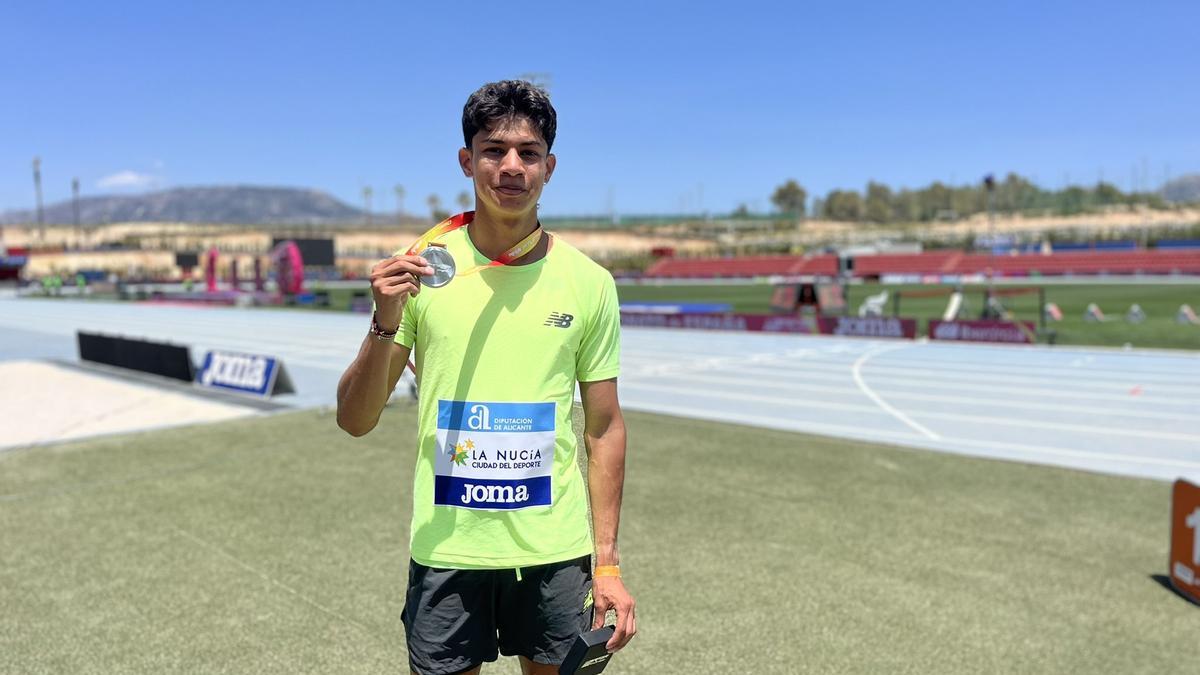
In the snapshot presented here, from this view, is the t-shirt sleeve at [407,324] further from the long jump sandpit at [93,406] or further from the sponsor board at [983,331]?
the sponsor board at [983,331]

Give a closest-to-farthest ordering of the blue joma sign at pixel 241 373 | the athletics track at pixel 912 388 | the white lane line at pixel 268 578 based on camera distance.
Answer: the white lane line at pixel 268 578, the athletics track at pixel 912 388, the blue joma sign at pixel 241 373

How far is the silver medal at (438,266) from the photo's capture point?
1919mm

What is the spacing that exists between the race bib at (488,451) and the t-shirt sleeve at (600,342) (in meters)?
0.14

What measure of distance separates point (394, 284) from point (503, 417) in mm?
445

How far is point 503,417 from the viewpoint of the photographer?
2061 mm

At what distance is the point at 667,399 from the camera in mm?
12328

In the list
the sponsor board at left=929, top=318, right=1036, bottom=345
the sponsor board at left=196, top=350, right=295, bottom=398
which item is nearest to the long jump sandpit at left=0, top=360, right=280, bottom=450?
the sponsor board at left=196, top=350, right=295, bottom=398

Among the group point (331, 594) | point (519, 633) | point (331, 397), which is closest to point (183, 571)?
A: point (331, 594)

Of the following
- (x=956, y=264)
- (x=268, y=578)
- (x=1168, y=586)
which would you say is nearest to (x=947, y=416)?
(x=1168, y=586)

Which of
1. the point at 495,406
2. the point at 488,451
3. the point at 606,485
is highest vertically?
the point at 495,406

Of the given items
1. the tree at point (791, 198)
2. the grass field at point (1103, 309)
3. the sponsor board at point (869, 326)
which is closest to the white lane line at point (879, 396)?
the sponsor board at point (869, 326)

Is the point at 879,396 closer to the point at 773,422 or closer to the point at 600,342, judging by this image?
Result: the point at 773,422

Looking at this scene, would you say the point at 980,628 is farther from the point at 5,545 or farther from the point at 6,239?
the point at 6,239

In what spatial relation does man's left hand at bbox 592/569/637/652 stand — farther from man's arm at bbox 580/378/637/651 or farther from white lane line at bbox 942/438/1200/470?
white lane line at bbox 942/438/1200/470
